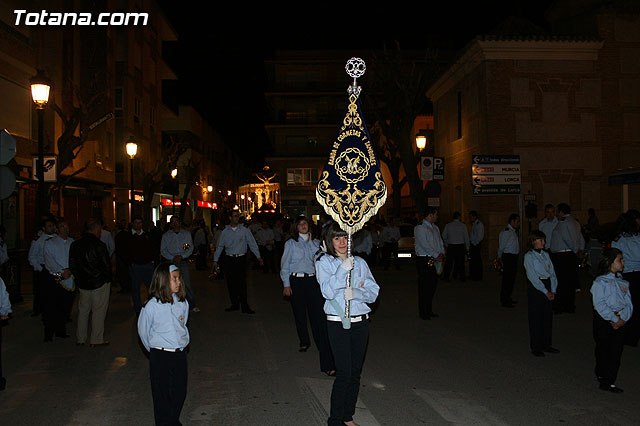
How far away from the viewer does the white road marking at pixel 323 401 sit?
570cm

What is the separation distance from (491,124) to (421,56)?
41.1 meters

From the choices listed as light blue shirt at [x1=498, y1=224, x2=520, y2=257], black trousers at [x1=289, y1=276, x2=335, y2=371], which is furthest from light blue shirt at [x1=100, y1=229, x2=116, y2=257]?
light blue shirt at [x1=498, y1=224, x2=520, y2=257]

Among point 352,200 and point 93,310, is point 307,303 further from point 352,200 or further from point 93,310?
point 93,310

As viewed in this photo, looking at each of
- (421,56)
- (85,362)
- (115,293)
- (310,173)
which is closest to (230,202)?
(310,173)

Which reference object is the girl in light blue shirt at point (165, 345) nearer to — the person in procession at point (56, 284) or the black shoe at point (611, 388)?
the black shoe at point (611, 388)

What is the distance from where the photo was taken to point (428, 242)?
11.3 m

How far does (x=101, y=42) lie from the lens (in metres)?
30.8

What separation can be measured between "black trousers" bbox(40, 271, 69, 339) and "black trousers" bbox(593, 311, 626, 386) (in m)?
7.84

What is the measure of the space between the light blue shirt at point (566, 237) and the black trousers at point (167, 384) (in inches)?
353

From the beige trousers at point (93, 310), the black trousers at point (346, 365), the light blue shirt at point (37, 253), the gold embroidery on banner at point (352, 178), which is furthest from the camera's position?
the light blue shirt at point (37, 253)

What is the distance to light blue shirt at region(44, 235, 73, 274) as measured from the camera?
956cm

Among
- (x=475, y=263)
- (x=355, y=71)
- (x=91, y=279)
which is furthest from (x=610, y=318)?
(x=475, y=263)

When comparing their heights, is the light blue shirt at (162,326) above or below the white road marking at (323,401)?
above

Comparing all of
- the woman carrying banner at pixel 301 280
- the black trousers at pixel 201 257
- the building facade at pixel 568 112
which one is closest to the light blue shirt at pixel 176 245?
the woman carrying banner at pixel 301 280
